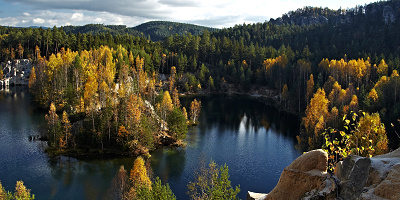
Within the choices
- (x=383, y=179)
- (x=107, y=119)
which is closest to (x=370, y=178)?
(x=383, y=179)

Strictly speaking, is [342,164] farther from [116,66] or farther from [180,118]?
[116,66]

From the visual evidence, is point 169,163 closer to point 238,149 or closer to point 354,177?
point 238,149

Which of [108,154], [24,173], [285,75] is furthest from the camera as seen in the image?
[285,75]

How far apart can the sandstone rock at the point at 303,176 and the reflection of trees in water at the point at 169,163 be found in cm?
3906

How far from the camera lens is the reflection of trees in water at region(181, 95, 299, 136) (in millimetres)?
89750

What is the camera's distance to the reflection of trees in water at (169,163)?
54.6 metres

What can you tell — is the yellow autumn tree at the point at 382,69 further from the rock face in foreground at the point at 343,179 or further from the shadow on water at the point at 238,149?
the rock face in foreground at the point at 343,179

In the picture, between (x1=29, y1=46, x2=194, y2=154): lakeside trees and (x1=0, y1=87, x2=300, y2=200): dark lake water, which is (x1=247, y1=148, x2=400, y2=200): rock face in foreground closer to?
(x1=0, y1=87, x2=300, y2=200): dark lake water

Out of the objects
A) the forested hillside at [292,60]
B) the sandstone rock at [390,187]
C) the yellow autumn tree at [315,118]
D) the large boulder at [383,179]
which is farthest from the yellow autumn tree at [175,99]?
the sandstone rock at [390,187]

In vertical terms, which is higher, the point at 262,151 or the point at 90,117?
the point at 90,117

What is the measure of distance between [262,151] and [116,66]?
65.7 metres

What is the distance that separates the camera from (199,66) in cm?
16812

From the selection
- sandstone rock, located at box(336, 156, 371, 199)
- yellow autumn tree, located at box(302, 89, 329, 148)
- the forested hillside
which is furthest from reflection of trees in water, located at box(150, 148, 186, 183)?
sandstone rock, located at box(336, 156, 371, 199)

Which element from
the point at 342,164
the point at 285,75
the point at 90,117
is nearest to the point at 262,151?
the point at 90,117
